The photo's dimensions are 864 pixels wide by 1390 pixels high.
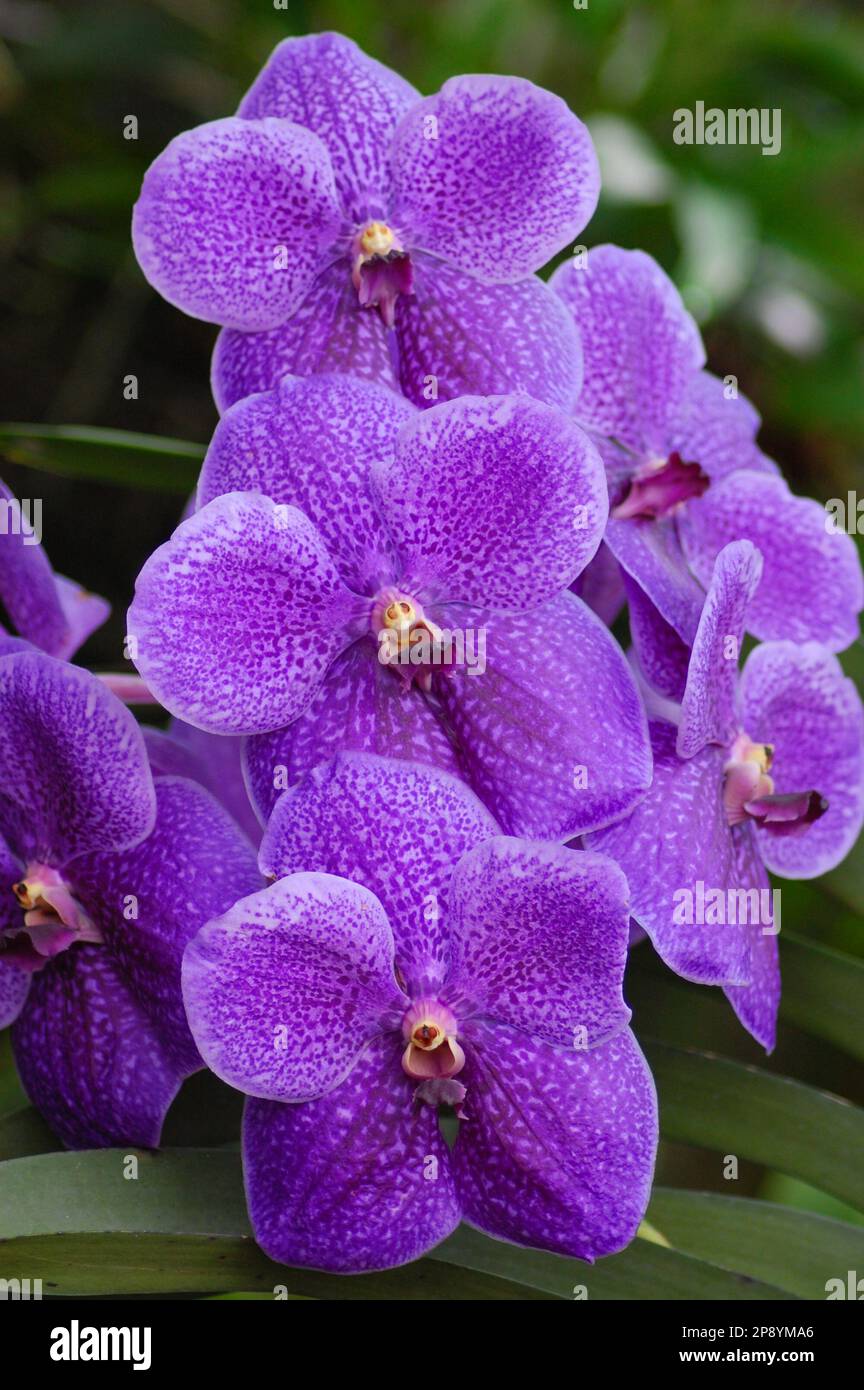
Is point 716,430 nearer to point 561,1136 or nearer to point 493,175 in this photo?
point 493,175

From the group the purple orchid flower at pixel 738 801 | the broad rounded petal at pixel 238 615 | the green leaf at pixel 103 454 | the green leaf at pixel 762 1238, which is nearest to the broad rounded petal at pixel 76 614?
the green leaf at pixel 103 454

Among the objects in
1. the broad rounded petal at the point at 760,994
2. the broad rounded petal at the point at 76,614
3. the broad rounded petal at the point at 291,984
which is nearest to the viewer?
the broad rounded petal at the point at 291,984

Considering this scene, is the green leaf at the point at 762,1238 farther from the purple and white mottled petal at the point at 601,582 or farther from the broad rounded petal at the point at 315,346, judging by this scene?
the broad rounded petal at the point at 315,346

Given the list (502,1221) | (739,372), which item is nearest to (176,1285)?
(502,1221)

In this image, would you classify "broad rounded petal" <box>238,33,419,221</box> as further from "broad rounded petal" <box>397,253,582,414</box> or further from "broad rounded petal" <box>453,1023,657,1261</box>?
"broad rounded petal" <box>453,1023,657,1261</box>

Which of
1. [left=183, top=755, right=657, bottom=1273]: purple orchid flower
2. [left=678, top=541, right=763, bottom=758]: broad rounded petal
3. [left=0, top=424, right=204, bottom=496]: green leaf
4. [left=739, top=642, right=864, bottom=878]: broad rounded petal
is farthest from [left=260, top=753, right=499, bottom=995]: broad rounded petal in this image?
[left=0, top=424, right=204, bottom=496]: green leaf
